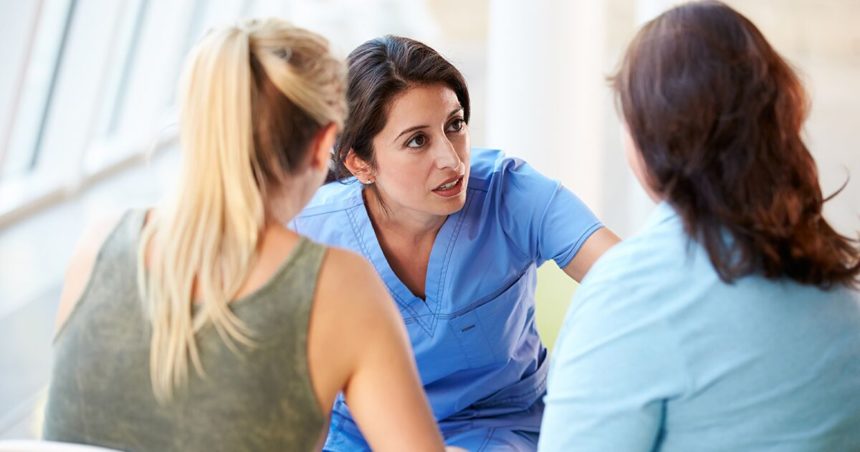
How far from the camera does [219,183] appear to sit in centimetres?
125

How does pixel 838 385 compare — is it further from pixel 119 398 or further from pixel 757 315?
pixel 119 398

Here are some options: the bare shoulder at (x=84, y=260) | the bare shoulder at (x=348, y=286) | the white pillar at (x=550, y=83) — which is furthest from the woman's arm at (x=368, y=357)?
the white pillar at (x=550, y=83)

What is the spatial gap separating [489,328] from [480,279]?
84 millimetres

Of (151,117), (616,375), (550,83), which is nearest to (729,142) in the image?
(616,375)

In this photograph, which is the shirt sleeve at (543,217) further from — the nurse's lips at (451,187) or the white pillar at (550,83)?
the white pillar at (550,83)

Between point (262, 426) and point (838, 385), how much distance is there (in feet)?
2.09

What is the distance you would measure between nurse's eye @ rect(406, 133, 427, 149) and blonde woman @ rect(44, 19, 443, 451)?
607 mm

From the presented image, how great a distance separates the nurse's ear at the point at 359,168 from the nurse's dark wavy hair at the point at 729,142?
75 centimetres

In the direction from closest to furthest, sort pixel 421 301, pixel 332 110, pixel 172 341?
1. pixel 172 341
2. pixel 332 110
3. pixel 421 301

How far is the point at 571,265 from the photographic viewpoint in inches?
A: 76.5

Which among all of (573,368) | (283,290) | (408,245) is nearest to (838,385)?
(573,368)

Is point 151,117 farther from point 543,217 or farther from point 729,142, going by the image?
point 729,142

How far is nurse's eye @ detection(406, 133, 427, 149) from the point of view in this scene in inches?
75.0

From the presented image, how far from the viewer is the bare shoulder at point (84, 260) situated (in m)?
1.30
